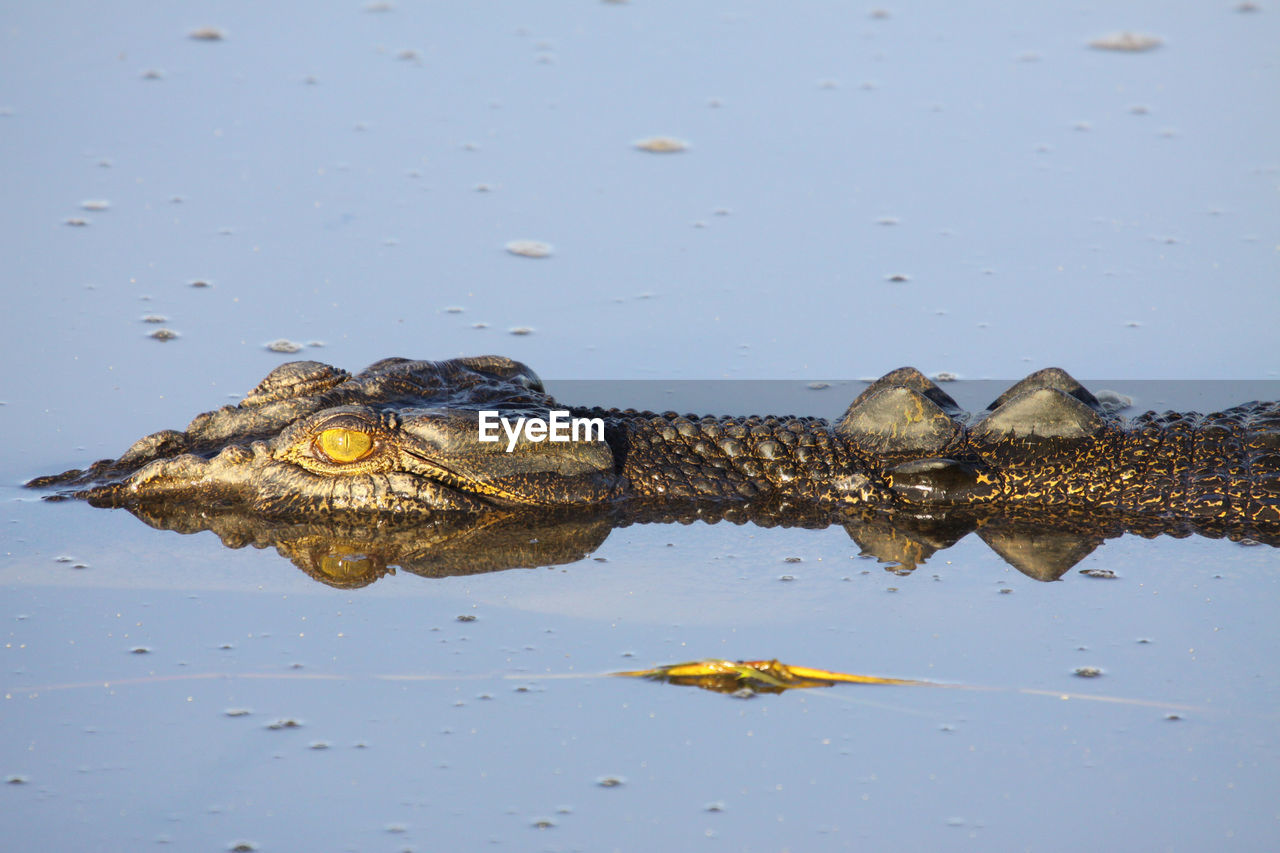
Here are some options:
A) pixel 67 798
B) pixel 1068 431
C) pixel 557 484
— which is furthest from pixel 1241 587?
pixel 67 798

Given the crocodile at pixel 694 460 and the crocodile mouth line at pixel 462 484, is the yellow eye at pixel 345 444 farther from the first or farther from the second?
the crocodile mouth line at pixel 462 484

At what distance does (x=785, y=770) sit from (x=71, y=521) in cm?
298

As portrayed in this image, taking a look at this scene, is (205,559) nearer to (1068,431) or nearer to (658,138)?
(1068,431)

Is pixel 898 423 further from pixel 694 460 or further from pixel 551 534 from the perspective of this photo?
pixel 551 534

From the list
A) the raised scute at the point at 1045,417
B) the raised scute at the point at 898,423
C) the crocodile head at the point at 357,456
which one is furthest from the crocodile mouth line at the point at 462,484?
the raised scute at the point at 1045,417

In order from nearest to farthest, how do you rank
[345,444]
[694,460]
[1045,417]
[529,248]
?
[345,444]
[1045,417]
[694,460]
[529,248]

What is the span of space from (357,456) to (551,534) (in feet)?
2.51

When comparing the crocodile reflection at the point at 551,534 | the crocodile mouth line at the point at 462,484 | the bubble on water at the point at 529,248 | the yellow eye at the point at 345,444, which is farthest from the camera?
the bubble on water at the point at 529,248

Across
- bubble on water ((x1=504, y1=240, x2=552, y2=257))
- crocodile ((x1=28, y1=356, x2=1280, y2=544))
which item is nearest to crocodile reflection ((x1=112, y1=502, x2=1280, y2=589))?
crocodile ((x1=28, y1=356, x2=1280, y2=544))

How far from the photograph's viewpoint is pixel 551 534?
19.1ft

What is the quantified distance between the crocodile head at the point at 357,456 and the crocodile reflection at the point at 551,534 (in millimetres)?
65

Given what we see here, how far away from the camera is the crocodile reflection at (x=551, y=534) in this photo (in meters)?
5.62

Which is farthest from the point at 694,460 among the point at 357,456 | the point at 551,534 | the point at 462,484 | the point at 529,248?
the point at 529,248

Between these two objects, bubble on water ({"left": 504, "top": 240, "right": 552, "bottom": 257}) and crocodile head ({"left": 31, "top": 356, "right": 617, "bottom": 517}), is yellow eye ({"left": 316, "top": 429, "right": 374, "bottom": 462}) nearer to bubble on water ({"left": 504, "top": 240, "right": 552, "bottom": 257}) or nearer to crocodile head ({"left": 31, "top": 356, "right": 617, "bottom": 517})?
crocodile head ({"left": 31, "top": 356, "right": 617, "bottom": 517})
